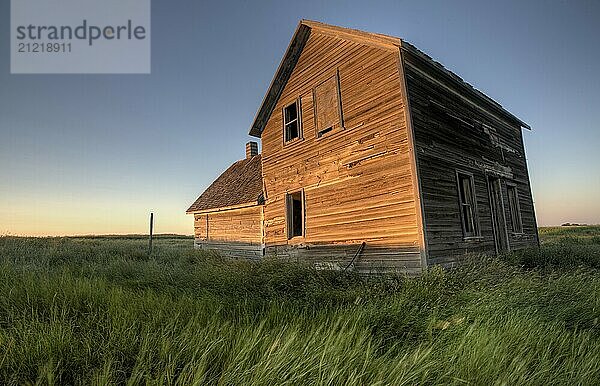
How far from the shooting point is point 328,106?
35.1 feet

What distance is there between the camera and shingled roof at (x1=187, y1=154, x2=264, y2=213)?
1506cm

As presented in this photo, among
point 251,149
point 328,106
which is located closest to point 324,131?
point 328,106

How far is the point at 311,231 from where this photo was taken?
10938 mm

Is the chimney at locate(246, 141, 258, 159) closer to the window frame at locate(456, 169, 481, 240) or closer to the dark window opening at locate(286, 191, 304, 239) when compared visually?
the dark window opening at locate(286, 191, 304, 239)

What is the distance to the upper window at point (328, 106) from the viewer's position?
33.9 feet

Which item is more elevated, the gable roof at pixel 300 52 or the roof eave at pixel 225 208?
the gable roof at pixel 300 52

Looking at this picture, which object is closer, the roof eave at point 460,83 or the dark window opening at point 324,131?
the roof eave at point 460,83

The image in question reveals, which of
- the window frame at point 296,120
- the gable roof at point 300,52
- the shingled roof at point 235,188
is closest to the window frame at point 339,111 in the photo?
the window frame at point 296,120

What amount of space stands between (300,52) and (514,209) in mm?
10359

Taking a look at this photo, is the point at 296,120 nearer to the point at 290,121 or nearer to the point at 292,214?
the point at 290,121

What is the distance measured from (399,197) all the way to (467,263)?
2349 mm

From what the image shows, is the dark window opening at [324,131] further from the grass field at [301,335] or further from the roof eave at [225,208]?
the grass field at [301,335]

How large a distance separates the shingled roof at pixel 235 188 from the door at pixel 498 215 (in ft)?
28.6

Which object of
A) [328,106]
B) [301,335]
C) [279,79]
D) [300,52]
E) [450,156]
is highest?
[300,52]
